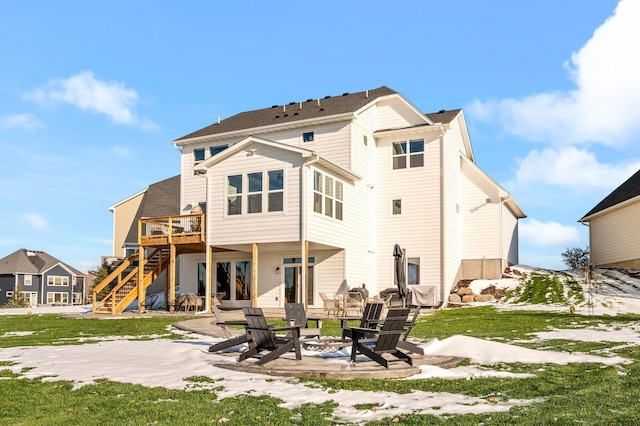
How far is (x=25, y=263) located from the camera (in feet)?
203

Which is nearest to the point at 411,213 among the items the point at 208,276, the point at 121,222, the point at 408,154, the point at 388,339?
the point at 408,154

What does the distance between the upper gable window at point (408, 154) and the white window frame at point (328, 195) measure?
4062 mm

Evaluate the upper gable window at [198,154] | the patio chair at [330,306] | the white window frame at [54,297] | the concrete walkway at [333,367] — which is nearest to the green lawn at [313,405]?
the concrete walkway at [333,367]

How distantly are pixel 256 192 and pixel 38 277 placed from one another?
49180 mm

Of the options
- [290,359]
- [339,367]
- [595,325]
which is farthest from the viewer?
[595,325]

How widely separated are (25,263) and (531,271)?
50.9 meters

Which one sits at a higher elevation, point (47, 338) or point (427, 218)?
point (427, 218)

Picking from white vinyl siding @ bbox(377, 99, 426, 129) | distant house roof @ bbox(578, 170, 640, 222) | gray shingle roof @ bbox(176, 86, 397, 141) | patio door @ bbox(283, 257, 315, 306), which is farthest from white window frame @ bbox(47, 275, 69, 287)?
distant house roof @ bbox(578, 170, 640, 222)

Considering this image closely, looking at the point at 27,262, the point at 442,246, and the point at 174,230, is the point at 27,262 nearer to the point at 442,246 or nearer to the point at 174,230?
the point at 174,230

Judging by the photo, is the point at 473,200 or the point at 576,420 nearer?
the point at 576,420

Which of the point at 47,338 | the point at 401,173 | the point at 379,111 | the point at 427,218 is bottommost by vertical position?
the point at 47,338

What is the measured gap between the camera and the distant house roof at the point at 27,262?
6097 centimetres

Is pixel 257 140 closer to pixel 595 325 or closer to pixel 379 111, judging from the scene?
pixel 379 111

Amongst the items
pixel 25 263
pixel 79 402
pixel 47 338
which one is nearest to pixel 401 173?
pixel 47 338
